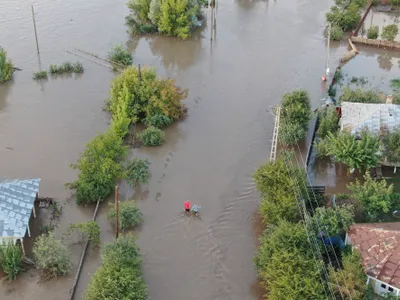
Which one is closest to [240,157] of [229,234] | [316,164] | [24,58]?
[316,164]

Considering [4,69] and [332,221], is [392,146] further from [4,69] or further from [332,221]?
[4,69]

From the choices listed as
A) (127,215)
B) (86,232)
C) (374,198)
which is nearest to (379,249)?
(374,198)

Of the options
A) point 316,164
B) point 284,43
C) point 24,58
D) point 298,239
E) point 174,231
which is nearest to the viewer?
point 298,239

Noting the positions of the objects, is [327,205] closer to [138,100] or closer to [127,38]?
[138,100]

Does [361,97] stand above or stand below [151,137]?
above

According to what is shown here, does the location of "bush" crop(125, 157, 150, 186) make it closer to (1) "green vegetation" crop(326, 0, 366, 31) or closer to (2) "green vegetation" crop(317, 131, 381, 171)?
(2) "green vegetation" crop(317, 131, 381, 171)
